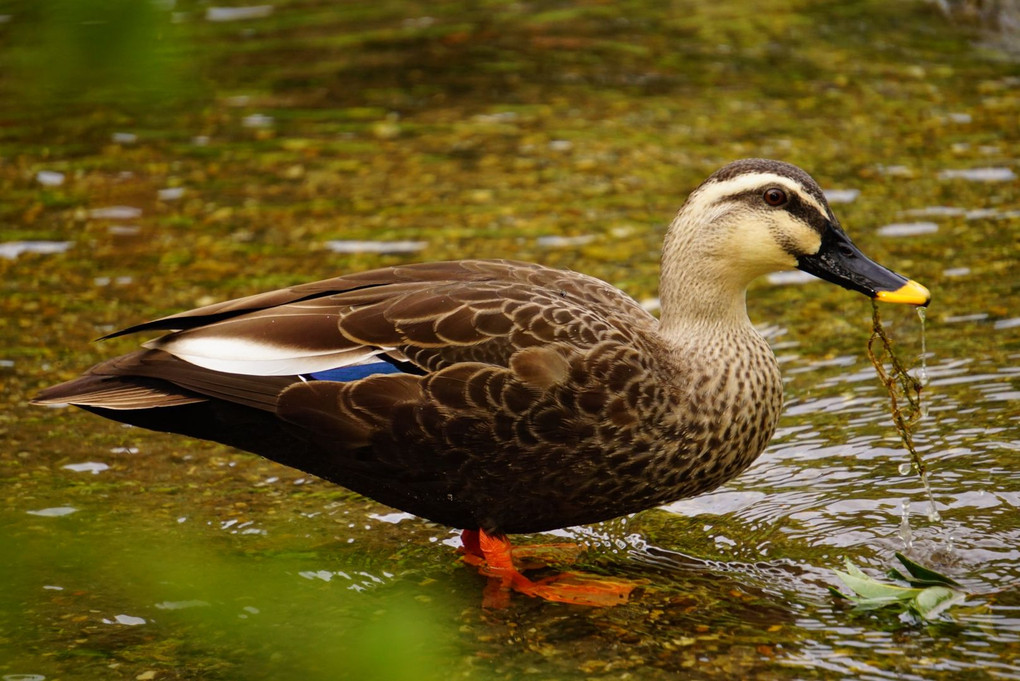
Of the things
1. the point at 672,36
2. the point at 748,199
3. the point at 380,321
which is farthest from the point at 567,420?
A: the point at 672,36

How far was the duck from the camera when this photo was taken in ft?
13.6

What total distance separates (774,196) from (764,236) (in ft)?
0.48

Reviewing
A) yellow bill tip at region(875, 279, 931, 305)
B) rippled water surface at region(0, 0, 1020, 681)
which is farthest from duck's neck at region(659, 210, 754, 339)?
rippled water surface at region(0, 0, 1020, 681)

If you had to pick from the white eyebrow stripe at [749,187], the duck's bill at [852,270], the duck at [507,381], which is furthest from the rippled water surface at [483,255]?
the white eyebrow stripe at [749,187]

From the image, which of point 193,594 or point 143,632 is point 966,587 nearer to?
point 143,632

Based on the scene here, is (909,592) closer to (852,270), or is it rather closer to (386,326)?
(852,270)

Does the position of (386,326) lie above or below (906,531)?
above

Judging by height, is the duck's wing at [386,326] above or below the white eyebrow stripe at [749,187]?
below

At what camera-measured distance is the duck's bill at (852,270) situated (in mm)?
4355

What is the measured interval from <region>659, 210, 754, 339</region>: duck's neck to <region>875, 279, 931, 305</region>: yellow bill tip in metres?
0.53

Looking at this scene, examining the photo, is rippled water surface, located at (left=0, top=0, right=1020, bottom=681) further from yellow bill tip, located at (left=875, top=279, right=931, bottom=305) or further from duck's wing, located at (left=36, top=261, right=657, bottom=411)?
yellow bill tip, located at (left=875, top=279, right=931, bottom=305)

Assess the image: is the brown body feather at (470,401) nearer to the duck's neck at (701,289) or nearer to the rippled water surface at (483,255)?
the duck's neck at (701,289)

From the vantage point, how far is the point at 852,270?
14.6 ft

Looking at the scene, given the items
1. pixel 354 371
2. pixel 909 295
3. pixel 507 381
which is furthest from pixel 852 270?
pixel 354 371
